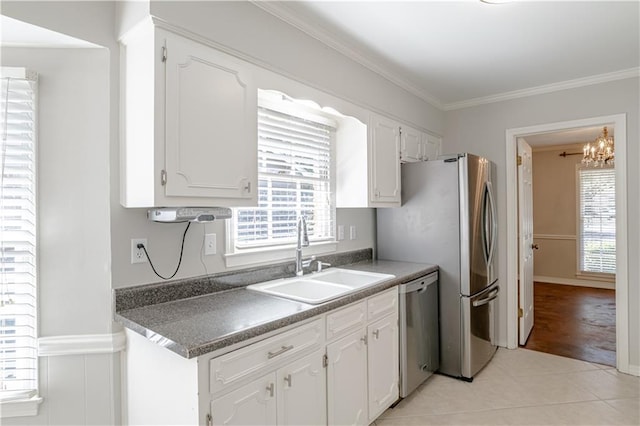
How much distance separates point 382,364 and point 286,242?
1013 millimetres

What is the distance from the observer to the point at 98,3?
1.64m

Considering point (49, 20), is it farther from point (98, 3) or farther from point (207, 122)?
point (207, 122)

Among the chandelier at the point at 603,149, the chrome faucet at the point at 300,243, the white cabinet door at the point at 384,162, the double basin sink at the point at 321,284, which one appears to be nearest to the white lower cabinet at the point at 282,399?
the double basin sink at the point at 321,284

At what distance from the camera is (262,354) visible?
4.85 feet

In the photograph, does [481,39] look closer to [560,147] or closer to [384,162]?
[384,162]

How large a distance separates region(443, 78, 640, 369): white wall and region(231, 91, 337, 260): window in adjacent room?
5.79 feet

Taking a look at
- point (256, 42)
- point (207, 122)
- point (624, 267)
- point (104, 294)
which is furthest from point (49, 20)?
point (624, 267)

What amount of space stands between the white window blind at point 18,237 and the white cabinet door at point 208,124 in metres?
0.69

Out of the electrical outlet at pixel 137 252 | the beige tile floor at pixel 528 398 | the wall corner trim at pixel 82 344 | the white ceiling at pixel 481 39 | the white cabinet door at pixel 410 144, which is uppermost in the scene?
the white ceiling at pixel 481 39

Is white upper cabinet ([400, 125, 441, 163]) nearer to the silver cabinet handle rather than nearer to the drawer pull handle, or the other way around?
the drawer pull handle

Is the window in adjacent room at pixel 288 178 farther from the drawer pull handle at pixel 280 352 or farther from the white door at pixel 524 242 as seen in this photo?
the white door at pixel 524 242

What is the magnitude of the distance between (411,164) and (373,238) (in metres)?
0.75

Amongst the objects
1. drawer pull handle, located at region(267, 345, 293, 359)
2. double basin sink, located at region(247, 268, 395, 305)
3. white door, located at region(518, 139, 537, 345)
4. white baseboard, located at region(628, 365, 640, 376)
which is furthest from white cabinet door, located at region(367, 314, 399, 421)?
white baseboard, located at region(628, 365, 640, 376)

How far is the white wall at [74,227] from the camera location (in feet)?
5.45
